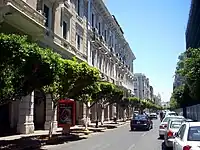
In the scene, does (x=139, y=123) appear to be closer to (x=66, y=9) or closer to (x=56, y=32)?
(x=56, y=32)

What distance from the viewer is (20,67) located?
14.5m

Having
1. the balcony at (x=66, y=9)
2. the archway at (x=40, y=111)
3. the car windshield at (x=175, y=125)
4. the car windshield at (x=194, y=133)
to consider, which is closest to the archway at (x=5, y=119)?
the archway at (x=40, y=111)

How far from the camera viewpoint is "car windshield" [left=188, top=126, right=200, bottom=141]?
28.5 ft

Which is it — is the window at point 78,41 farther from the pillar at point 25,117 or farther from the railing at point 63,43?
the pillar at point 25,117

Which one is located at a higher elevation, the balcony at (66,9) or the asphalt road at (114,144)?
the balcony at (66,9)

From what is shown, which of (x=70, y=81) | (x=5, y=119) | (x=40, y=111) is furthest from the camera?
(x=40, y=111)

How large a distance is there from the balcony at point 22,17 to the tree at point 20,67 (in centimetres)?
521

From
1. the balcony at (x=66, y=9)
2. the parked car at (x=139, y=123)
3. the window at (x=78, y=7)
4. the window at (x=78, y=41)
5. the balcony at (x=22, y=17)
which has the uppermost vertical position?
the window at (x=78, y=7)

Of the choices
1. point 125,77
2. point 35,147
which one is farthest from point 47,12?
point 125,77

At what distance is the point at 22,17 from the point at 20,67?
7.36 m

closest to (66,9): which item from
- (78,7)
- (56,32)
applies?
(56,32)

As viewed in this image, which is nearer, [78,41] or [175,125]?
[175,125]

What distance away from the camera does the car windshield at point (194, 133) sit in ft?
28.5

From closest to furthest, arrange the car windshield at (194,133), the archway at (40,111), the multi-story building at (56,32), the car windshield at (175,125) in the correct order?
the car windshield at (194,133)
the car windshield at (175,125)
the multi-story building at (56,32)
the archway at (40,111)
